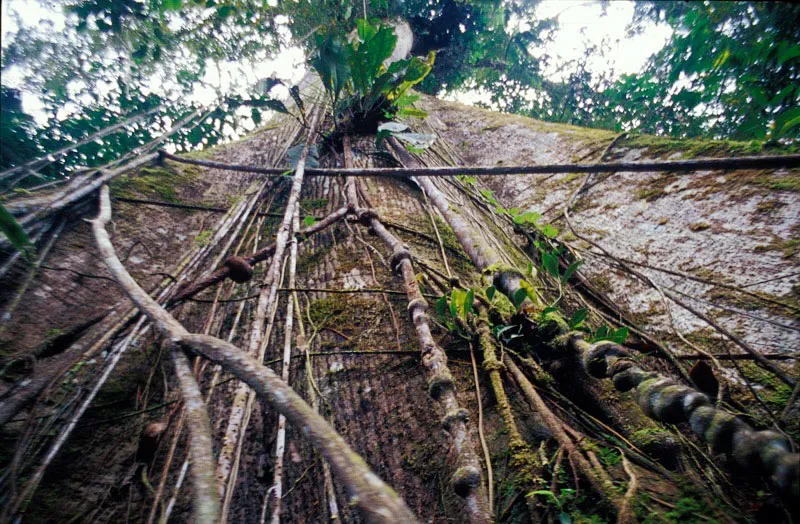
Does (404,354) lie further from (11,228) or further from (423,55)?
(423,55)

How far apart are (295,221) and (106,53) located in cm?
411

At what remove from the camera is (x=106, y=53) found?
3.66 m

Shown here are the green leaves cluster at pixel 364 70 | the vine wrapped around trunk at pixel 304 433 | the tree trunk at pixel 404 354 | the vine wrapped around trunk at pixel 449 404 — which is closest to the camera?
the vine wrapped around trunk at pixel 304 433

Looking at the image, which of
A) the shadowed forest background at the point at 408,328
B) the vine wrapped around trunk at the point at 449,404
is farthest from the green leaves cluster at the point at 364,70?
the vine wrapped around trunk at the point at 449,404

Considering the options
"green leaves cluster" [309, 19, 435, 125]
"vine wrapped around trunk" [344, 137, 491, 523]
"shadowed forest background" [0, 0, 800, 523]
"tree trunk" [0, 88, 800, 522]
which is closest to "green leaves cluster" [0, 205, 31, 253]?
"shadowed forest background" [0, 0, 800, 523]

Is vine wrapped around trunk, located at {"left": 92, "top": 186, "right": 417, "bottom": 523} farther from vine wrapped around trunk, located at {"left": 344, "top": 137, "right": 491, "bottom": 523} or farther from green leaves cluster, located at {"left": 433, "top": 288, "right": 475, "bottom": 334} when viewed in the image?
green leaves cluster, located at {"left": 433, "top": 288, "right": 475, "bottom": 334}

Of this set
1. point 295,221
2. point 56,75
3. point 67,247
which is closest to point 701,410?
point 295,221

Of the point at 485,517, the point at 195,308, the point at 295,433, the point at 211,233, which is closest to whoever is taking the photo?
the point at 485,517

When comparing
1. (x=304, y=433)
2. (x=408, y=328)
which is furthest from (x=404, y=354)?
(x=304, y=433)

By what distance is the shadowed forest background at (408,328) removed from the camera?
679 mm

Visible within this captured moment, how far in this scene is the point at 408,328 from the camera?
1.10 m

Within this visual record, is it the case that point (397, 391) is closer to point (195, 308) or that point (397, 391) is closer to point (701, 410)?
point (701, 410)

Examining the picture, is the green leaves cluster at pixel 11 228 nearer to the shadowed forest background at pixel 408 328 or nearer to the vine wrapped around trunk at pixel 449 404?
the shadowed forest background at pixel 408 328

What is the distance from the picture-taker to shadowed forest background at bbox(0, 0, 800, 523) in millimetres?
679
